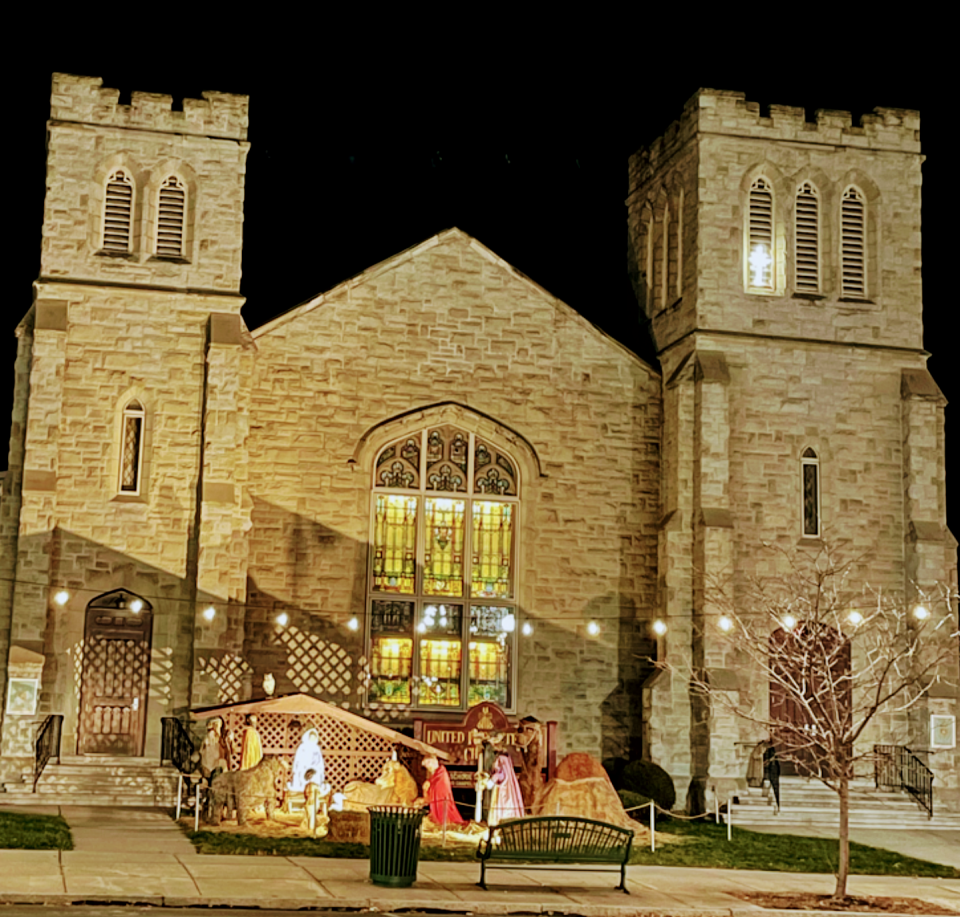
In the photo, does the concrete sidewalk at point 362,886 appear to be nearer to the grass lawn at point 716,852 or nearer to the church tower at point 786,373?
the grass lawn at point 716,852

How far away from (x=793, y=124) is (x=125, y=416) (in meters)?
13.9

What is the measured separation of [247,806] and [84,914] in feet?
23.4

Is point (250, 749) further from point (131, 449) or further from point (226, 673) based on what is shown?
point (131, 449)

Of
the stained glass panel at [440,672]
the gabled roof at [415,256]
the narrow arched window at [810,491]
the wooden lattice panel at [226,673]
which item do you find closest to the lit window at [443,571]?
the stained glass panel at [440,672]

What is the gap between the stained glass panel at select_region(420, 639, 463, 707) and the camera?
26.3m

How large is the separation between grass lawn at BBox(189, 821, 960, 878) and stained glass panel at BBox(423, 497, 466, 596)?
6.53 meters

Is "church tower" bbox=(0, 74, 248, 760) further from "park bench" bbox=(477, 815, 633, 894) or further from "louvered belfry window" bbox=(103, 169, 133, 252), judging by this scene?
"park bench" bbox=(477, 815, 633, 894)

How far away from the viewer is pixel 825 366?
27750 millimetres

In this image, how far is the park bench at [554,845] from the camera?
53.1 ft

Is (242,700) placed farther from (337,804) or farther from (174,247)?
(174,247)

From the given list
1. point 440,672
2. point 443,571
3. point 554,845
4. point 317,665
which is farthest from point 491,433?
point 554,845

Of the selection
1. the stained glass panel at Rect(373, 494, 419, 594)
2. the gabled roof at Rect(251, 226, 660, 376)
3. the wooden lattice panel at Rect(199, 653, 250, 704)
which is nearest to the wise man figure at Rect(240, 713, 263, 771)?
the wooden lattice panel at Rect(199, 653, 250, 704)

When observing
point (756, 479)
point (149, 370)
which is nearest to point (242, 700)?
point (149, 370)

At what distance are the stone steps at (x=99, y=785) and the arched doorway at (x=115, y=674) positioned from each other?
56cm
